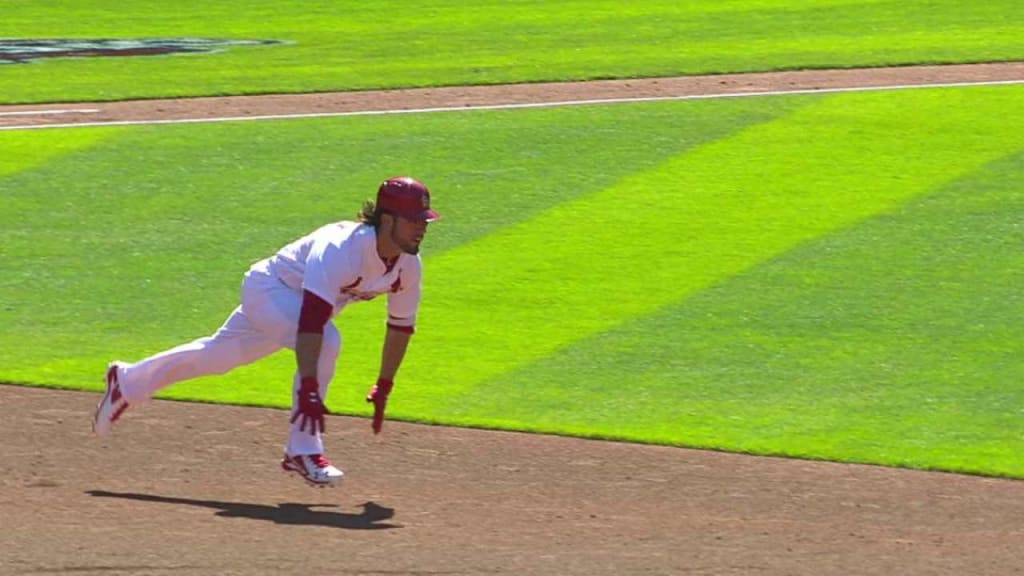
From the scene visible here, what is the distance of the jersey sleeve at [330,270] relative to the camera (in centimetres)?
790

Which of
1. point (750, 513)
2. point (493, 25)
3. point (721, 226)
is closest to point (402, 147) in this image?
point (721, 226)

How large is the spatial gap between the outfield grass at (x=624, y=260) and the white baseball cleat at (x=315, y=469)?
162 centimetres

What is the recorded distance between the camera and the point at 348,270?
7953 millimetres

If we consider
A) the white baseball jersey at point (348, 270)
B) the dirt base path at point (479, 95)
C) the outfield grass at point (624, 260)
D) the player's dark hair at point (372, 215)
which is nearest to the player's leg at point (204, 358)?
the white baseball jersey at point (348, 270)

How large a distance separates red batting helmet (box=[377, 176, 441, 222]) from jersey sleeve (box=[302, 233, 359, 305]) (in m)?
0.25

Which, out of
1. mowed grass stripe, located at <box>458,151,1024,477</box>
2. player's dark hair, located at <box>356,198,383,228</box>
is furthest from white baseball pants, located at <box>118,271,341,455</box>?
mowed grass stripe, located at <box>458,151,1024,477</box>

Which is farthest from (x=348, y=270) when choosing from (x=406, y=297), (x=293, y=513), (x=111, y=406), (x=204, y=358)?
(x=111, y=406)

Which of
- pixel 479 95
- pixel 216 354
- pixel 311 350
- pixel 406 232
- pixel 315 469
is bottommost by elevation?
pixel 315 469

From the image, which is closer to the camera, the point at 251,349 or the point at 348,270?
the point at 348,270

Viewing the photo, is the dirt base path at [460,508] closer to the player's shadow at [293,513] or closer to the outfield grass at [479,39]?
the player's shadow at [293,513]

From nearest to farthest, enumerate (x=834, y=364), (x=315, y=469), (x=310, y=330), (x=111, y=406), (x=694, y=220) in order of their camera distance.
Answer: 1. (x=310, y=330)
2. (x=315, y=469)
3. (x=111, y=406)
4. (x=834, y=364)
5. (x=694, y=220)

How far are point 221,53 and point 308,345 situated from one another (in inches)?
574

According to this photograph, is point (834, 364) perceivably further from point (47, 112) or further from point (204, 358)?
point (47, 112)

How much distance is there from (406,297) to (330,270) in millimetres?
593
